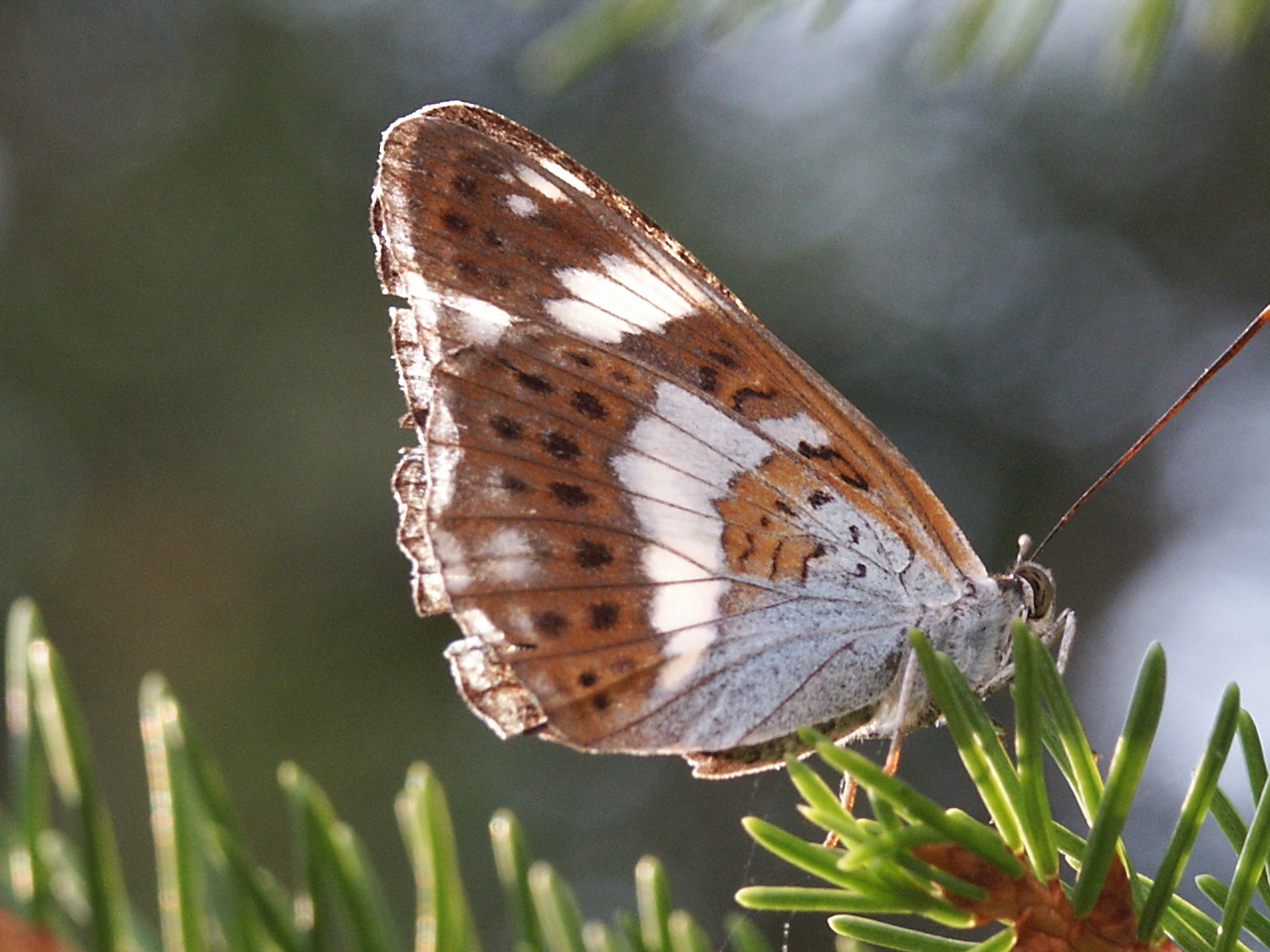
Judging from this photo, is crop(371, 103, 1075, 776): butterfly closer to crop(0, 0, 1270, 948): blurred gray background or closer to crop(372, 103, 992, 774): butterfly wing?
crop(372, 103, 992, 774): butterfly wing

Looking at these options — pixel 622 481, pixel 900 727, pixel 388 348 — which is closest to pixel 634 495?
pixel 622 481

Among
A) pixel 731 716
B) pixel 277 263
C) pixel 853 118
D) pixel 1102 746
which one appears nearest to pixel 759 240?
pixel 853 118

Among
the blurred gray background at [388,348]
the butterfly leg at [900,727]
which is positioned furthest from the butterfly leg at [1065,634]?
the blurred gray background at [388,348]

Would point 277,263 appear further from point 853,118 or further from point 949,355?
point 949,355

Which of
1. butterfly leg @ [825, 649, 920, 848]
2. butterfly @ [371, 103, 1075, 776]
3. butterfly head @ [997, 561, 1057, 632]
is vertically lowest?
butterfly leg @ [825, 649, 920, 848]

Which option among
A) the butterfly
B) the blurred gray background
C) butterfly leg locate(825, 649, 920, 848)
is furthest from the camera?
the blurred gray background

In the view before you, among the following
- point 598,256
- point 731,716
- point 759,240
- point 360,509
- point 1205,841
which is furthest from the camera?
point 759,240

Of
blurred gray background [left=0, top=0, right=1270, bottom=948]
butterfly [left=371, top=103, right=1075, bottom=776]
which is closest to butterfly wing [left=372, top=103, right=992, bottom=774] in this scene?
butterfly [left=371, top=103, right=1075, bottom=776]

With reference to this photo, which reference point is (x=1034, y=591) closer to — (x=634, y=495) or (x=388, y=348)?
(x=634, y=495)
